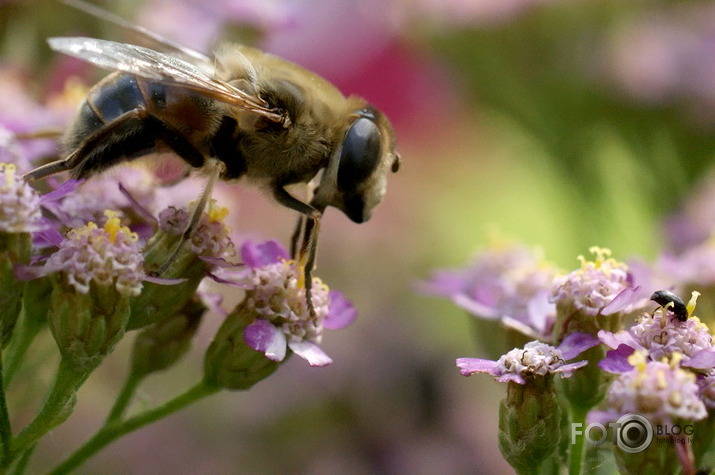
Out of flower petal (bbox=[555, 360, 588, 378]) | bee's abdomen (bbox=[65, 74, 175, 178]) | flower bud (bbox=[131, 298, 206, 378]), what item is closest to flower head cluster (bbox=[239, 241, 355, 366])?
flower bud (bbox=[131, 298, 206, 378])

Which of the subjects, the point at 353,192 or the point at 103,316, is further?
the point at 353,192

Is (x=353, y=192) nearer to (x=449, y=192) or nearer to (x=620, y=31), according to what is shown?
(x=620, y=31)

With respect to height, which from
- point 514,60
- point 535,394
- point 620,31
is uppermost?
point 620,31

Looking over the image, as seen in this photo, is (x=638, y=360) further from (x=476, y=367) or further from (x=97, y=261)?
(x=97, y=261)

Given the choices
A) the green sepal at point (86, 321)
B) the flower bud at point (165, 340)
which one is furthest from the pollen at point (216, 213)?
the green sepal at point (86, 321)

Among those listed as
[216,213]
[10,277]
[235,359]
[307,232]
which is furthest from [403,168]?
[10,277]

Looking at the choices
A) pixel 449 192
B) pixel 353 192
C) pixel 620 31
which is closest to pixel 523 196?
pixel 449 192

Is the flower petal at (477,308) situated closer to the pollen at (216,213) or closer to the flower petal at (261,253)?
the flower petal at (261,253)

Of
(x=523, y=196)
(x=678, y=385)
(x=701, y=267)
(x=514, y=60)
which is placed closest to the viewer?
(x=678, y=385)
